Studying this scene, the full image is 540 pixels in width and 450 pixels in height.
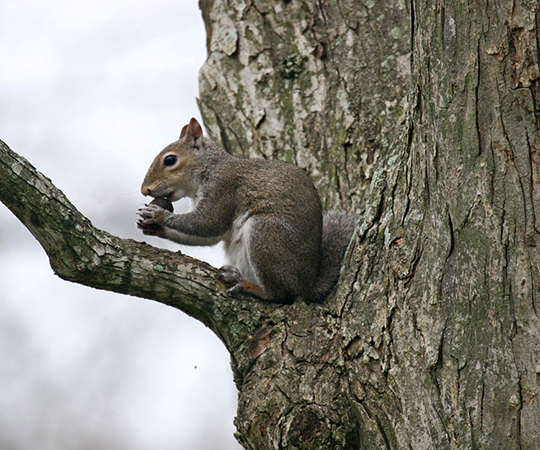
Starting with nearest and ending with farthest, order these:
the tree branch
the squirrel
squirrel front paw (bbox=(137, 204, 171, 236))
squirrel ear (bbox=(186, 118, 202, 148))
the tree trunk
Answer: the tree trunk
the tree branch
the squirrel
squirrel front paw (bbox=(137, 204, 171, 236))
squirrel ear (bbox=(186, 118, 202, 148))

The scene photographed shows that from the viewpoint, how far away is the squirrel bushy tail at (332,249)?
3.61 m

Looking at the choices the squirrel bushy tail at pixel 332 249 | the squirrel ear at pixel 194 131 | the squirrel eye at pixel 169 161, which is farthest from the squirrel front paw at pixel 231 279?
the squirrel ear at pixel 194 131

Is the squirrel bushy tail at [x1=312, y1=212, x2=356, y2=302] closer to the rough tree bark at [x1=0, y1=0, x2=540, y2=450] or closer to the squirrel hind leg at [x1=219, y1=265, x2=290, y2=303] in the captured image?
the squirrel hind leg at [x1=219, y1=265, x2=290, y2=303]

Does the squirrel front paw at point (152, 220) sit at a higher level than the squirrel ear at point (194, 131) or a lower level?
lower

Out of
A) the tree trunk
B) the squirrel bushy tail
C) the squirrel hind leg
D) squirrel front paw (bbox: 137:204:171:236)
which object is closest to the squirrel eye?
squirrel front paw (bbox: 137:204:171:236)

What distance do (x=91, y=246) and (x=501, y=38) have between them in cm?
183

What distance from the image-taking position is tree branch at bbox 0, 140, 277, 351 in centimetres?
280

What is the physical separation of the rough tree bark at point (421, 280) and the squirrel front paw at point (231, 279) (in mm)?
55

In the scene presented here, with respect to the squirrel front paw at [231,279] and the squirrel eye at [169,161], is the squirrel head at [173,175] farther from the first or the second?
the squirrel front paw at [231,279]

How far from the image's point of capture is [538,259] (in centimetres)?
234

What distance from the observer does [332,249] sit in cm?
381

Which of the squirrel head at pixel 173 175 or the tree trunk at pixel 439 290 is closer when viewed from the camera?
the tree trunk at pixel 439 290

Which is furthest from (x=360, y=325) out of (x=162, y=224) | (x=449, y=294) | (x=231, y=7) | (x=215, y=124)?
(x=231, y=7)

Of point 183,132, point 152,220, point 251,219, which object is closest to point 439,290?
point 251,219
